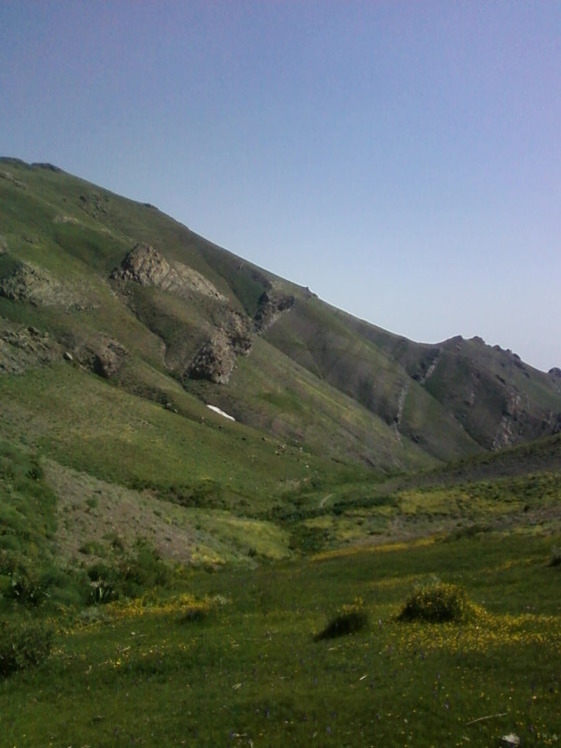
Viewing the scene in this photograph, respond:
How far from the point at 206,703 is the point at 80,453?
57.7 m

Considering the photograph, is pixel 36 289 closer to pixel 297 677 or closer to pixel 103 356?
pixel 103 356

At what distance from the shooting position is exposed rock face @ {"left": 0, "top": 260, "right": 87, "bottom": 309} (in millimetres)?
105875

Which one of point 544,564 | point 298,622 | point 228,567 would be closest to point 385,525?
point 228,567

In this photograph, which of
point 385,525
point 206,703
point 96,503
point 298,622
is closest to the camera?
point 206,703

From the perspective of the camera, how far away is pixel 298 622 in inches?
853

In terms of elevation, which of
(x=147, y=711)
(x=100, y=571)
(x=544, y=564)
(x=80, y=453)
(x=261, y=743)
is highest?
(x=544, y=564)

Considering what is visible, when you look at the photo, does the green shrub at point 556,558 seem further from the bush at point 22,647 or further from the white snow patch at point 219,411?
the white snow patch at point 219,411

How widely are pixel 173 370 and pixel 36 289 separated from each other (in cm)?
2744

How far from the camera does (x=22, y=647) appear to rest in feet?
59.3

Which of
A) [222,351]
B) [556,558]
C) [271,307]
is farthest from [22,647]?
[271,307]

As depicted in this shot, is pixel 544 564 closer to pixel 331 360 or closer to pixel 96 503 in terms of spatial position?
pixel 96 503

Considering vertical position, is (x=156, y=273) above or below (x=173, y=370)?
above

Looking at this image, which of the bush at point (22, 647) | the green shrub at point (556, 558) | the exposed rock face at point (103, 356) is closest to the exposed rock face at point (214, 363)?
the exposed rock face at point (103, 356)

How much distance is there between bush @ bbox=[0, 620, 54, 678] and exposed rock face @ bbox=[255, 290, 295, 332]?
16460 centimetres
